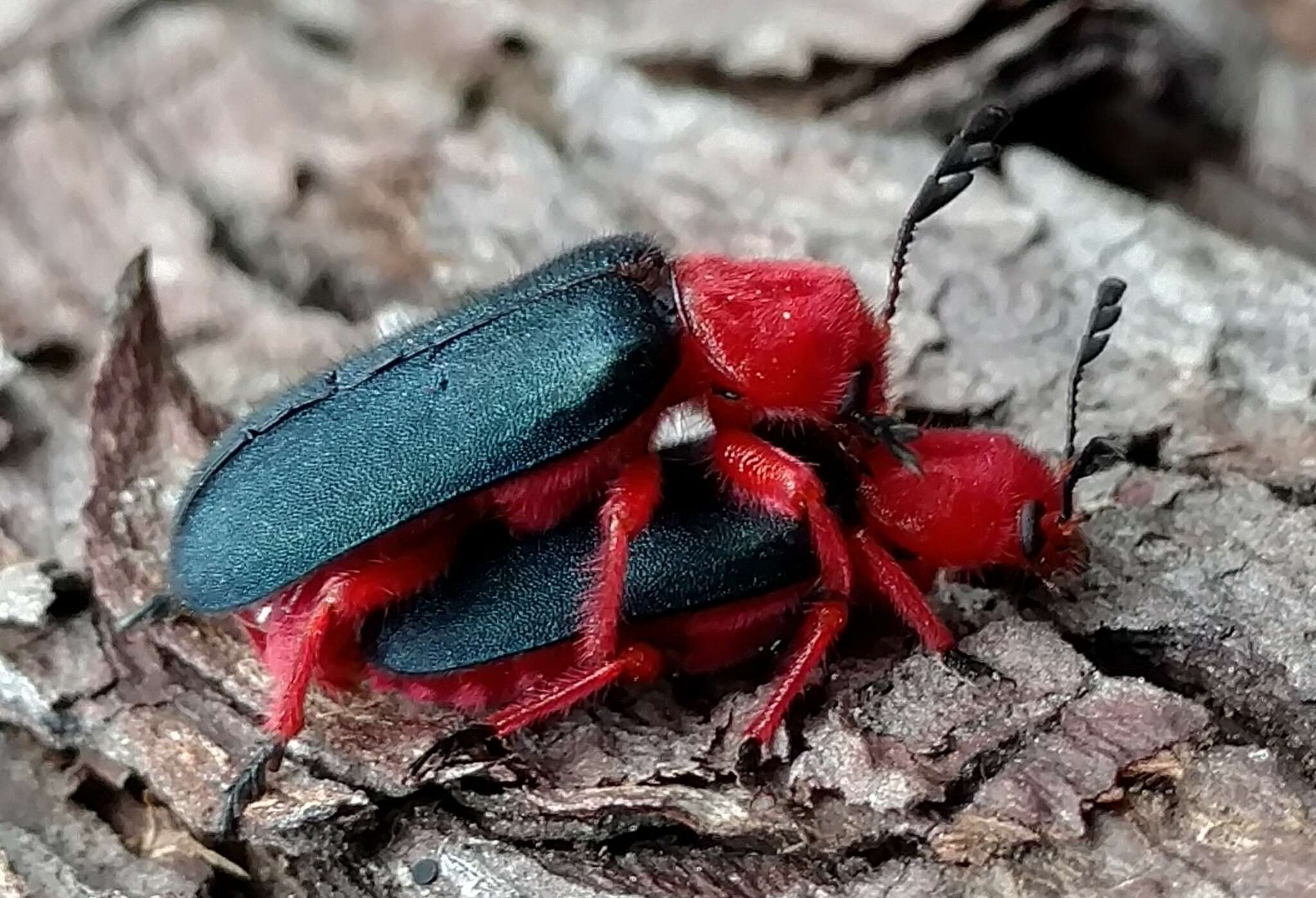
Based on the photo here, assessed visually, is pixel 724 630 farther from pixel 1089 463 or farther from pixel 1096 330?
pixel 1096 330

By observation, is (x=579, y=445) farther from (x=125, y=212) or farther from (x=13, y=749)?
(x=125, y=212)

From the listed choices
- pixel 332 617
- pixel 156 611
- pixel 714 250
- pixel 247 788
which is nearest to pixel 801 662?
pixel 332 617

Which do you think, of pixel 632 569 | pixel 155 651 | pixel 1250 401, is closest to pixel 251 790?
pixel 155 651

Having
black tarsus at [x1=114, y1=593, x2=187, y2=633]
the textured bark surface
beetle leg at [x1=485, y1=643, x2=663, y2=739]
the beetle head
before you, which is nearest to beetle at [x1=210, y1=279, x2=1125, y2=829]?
beetle leg at [x1=485, y1=643, x2=663, y2=739]

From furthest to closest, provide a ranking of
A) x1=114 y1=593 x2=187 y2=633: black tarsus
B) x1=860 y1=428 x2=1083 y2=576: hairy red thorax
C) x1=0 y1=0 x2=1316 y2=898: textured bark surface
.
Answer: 1. x1=114 y1=593 x2=187 y2=633: black tarsus
2. x1=860 y1=428 x2=1083 y2=576: hairy red thorax
3. x1=0 y1=0 x2=1316 y2=898: textured bark surface

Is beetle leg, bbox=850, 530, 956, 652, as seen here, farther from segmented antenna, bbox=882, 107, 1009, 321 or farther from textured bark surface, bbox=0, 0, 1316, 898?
segmented antenna, bbox=882, 107, 1009, 321

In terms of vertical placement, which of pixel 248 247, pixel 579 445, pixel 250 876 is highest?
pixel 248 247
